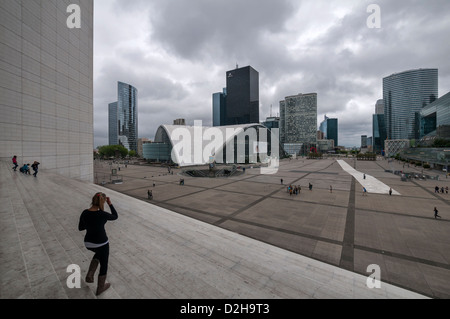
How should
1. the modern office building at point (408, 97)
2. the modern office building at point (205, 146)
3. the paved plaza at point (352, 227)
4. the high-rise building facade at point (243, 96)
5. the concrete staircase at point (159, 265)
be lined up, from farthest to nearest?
1. the high-rise building facade at point (243, 96)
2. the modern office building at point (408, 97)
3. the modern office building at point (205, 146)
4. the paved plaza at point (352, 227)
5. the concrete staircase at point (159, 265)

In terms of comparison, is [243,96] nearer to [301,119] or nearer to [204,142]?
[301,119]

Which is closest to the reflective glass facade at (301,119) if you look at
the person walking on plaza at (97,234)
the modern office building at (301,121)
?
the modern office building at (301,121)

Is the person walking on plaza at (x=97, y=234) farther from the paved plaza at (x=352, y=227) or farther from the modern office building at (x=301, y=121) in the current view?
the modern office building at (x=301, y=121)

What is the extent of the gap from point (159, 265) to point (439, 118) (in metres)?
125

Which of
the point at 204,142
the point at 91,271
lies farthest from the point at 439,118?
the point at 91,271

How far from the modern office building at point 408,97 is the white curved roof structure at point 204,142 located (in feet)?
552

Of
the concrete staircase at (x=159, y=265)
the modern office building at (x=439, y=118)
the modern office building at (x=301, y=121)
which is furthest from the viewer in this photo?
the modern office building at (x=301, y=121)

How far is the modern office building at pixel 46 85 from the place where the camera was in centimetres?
1264

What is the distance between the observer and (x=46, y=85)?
15.3 metres

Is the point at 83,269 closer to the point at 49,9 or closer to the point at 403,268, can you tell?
the point at 403,268

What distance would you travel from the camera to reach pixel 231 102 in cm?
17125

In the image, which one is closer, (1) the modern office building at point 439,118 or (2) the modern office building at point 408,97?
(1) the modern office building at point 439,118
